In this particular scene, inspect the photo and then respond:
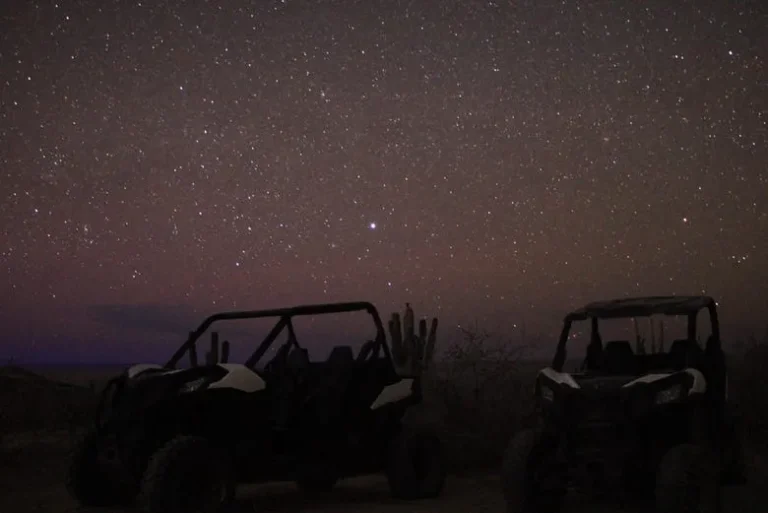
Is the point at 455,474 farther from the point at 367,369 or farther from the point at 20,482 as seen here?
the point at 20,482

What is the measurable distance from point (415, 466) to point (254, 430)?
7.19 ft

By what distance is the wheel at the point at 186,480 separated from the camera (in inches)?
320

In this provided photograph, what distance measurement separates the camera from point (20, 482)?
12.3 meters

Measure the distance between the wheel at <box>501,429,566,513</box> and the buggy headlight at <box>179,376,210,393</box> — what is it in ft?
9.35

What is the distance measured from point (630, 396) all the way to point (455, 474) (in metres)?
5.05

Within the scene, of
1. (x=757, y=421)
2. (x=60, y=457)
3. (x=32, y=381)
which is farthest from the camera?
(x=32, y=381)

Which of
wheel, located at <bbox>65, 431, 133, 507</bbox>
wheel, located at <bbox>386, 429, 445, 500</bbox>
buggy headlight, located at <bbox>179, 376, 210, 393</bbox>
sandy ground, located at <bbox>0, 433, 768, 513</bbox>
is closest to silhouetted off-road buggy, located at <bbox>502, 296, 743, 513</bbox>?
sandy ground, located at <bbox>0, 433, 768, 513</bbox>

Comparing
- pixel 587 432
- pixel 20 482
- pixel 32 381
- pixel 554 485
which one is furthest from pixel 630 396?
pixel 32 381

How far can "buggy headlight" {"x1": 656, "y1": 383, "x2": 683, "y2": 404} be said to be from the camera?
8.34m

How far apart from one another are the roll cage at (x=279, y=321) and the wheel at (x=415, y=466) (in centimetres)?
95

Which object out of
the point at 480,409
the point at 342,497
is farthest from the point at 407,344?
the point at 342,497

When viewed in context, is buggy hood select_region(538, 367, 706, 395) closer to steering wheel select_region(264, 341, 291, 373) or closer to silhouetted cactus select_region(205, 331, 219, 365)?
steering wheel select_region(264, 341, 291, 373)

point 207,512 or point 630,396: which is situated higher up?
point 630,396

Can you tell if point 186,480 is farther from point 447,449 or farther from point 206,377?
point 447,449
